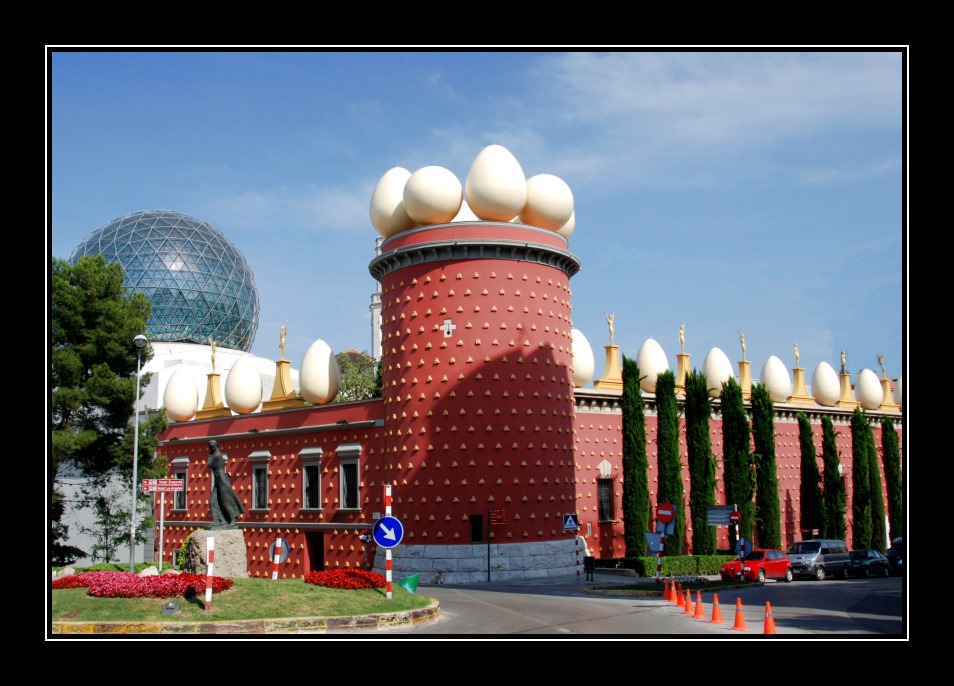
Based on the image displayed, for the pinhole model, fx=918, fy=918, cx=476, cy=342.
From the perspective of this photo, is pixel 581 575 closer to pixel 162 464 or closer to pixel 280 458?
pixel 280 458

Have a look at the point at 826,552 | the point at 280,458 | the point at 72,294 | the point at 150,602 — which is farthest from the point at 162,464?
the point at 826,552

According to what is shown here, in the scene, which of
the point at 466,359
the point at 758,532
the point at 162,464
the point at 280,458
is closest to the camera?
the point at 466,359

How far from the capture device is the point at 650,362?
44188 millimetres

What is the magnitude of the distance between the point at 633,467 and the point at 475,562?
26.7 feet

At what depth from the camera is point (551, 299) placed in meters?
34.5

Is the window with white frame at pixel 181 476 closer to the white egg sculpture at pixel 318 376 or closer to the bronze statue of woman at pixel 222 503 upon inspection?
the white egg sculpture at pixel 318 376

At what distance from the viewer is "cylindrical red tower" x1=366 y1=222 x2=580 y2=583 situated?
31828mm

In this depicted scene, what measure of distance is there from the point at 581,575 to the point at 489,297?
10690mm

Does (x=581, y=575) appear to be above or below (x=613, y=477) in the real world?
below

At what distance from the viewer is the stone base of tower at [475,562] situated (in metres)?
31.2

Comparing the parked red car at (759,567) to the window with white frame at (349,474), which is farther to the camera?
the window with white frame at (349,474)

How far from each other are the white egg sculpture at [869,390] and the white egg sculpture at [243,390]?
35800 mm

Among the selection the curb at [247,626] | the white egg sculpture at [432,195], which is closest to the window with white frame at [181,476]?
the white egg sculpture at [432,195]

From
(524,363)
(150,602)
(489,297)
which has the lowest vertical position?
(150,602)
